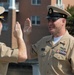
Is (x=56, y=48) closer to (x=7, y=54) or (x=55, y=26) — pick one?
(x=55, y=26)

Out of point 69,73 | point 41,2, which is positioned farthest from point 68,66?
point 41,2

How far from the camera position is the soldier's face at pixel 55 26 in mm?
4949

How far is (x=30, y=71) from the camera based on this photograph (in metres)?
8.29

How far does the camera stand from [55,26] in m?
4.96

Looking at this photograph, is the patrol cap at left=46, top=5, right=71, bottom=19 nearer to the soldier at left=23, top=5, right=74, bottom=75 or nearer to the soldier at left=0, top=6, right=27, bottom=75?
the soldier at left=23, top=5, right=74, bottom=75

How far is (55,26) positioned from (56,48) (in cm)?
28

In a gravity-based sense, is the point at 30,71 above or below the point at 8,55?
below

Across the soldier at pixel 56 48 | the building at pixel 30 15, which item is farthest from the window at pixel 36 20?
the soldier at pixel 56 48

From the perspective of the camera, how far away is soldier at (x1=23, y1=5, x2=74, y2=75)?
489 centimetres

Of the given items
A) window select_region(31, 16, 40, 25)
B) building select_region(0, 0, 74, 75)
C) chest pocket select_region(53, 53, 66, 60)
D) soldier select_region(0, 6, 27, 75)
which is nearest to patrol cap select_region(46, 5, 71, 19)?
chest pocket select_region(53, 53, 66, 60)

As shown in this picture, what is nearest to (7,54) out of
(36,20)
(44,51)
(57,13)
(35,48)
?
(44,51)

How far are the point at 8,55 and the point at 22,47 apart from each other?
0.16 m

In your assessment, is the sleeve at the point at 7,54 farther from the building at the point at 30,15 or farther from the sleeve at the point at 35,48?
the building at the point at 30,15

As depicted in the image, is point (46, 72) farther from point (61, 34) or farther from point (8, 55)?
point (8, 55)
